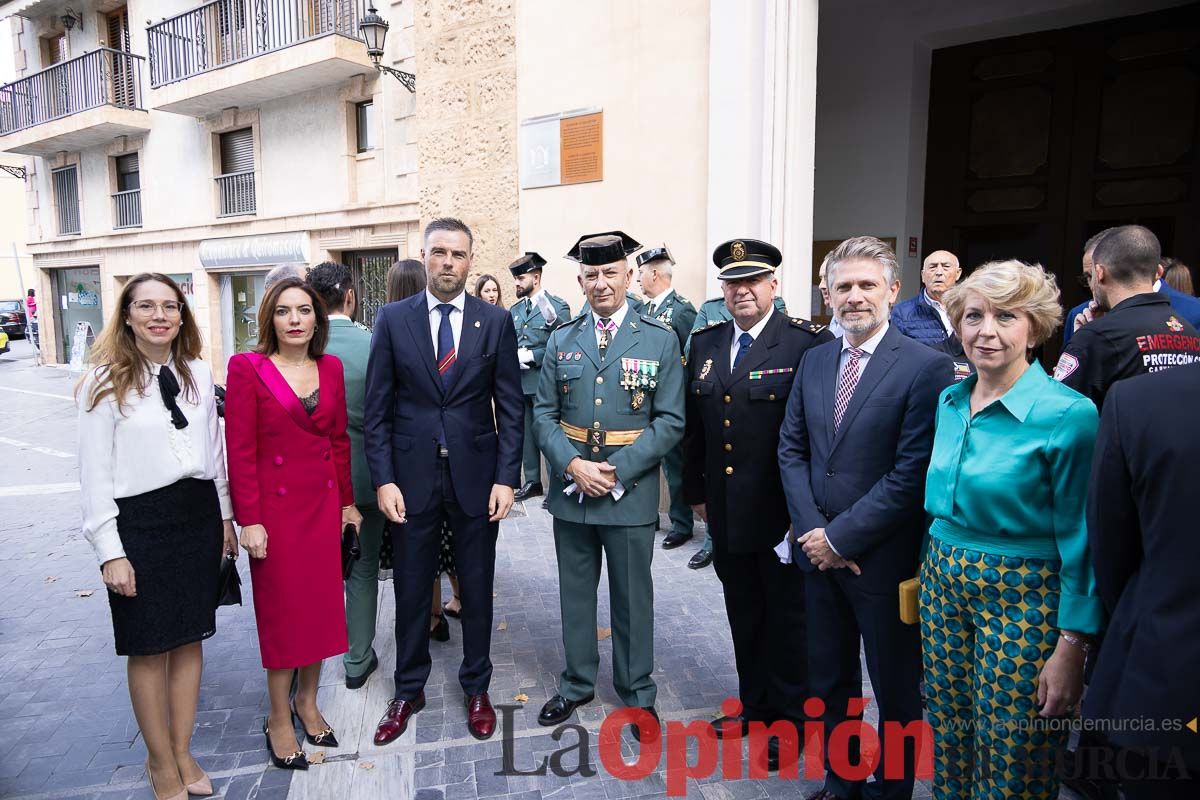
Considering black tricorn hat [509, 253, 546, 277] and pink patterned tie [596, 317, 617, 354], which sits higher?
black tricorn hat [509, 253, 546, 277]

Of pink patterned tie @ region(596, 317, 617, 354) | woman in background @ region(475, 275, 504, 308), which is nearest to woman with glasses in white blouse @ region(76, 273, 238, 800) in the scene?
pink patterned tie @ region(596, 317, 617, 354)

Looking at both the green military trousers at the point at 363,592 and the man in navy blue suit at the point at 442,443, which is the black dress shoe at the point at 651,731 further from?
the green military trousers at the point at 363,592

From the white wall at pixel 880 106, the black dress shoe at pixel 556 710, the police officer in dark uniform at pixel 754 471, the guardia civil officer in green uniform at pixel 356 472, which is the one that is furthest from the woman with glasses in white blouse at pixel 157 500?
the white wall at pixel 880 106

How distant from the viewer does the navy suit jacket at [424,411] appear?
9.90 ft

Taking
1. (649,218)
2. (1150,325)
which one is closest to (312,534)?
(1150,325)

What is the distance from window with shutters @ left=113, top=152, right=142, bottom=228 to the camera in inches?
630

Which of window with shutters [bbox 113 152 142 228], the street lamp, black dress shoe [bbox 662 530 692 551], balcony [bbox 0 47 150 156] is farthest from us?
window with shutters [bbox 113 152 142 228]

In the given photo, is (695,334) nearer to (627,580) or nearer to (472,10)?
(627,580)

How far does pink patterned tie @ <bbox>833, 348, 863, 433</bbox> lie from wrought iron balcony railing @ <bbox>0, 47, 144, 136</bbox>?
1776cm

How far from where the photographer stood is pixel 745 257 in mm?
2943

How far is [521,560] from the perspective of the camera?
17.2ft

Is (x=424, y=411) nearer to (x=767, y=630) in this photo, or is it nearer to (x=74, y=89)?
(x=767, y=630)

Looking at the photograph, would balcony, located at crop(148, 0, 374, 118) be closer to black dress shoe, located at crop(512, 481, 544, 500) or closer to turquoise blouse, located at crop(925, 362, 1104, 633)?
black dress shoe, located at crop(512, 481, 544, 500)

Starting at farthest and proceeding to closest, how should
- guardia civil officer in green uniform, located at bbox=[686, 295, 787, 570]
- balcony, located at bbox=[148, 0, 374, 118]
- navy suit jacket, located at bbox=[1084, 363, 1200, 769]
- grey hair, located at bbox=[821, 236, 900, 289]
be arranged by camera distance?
balcony, located at bbox=[148, 0, 374, 118] < guardia civil officer in green uniform, located at bbox=[686, 295, 787, 570] < grey hair, located at bbox=[821, 236, 900, 289] < navy suit jacket, located at bbox=[1084, 363, 1200, 769]
